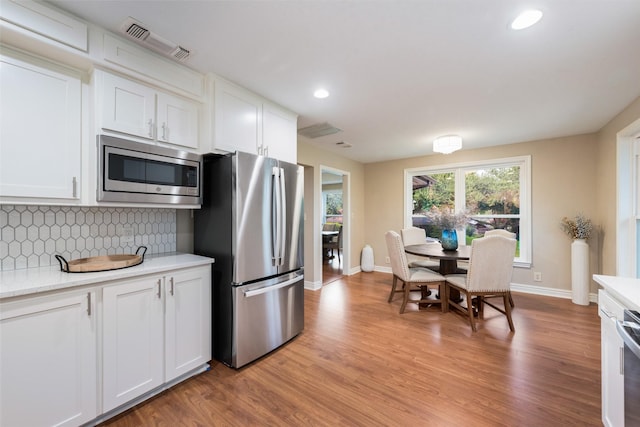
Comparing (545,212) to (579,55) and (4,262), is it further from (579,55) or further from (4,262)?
(4,262)

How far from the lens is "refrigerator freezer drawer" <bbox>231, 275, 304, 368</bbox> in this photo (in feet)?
6.93

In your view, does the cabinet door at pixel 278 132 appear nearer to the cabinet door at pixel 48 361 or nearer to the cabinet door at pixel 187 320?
the cabinet door at pixel 187 320

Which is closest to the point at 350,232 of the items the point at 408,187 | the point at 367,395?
the point at 408,187

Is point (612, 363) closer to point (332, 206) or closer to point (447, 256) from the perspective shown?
point (447, 256)

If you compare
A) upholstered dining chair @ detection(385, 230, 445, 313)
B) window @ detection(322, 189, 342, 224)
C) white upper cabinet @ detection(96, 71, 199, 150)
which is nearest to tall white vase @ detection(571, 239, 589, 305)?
upholstered dining chair @ detection(385, 230, 445, 313)

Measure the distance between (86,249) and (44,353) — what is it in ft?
2.53

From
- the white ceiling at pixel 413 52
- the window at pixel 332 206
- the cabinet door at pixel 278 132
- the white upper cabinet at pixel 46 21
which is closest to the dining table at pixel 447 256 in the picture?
the white ceiling at pixel 413 52

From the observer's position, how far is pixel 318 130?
11.8 ft

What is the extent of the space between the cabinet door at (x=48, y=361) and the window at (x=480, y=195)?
4.41 metres

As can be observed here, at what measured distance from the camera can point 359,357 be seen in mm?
2322

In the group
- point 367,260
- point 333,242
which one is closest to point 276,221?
point 367,260

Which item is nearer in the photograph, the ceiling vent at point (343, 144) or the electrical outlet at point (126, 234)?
the electrical outlet at point (126, 234)

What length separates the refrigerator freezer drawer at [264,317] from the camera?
211 cm

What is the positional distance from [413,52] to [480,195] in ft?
11.8
